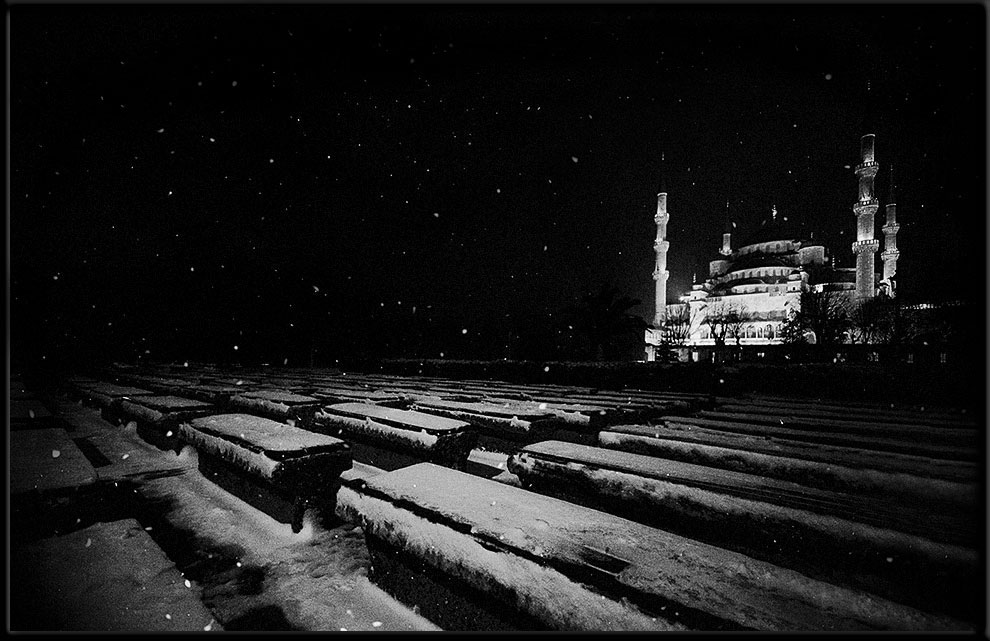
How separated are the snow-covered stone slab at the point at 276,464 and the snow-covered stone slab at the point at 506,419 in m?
0.99

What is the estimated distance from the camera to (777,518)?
1.13 m

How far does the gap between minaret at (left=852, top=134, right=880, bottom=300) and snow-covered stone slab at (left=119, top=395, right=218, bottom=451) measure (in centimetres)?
7263

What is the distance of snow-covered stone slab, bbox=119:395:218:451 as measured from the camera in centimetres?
253

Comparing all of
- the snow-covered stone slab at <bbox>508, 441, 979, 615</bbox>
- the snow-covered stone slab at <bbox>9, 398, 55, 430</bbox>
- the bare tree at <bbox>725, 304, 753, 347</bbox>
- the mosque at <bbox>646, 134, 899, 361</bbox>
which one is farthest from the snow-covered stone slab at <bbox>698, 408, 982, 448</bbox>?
the bare tree at <bbox>725, 304, 753, 347</bbox>

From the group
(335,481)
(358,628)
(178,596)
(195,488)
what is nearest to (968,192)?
(358,628)

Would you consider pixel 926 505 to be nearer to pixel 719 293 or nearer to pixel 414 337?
pixel 414 337

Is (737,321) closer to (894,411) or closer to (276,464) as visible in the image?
(894,411)

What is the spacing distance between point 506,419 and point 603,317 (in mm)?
30639

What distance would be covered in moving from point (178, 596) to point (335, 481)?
26.1 inches

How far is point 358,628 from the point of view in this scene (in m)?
1.19

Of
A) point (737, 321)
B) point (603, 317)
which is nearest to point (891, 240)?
point (737, 321)

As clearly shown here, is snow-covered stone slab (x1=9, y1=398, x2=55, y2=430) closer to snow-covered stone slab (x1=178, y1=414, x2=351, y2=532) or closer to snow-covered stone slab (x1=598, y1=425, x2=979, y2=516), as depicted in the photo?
snow-covered stone slab (x1=178, y1=414, x2=351, y2=532)

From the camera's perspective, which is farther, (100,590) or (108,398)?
(108,398)

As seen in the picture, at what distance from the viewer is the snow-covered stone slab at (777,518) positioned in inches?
38.2
